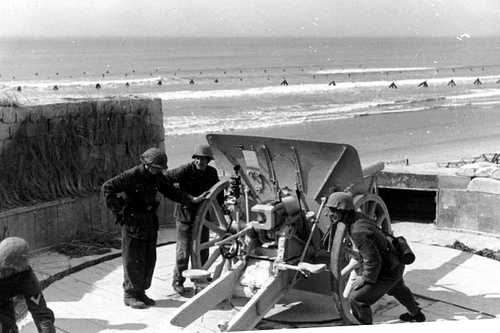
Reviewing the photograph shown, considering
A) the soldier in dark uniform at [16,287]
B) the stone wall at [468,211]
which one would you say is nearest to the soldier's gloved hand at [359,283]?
the soldier in dark uniform at [16,287]

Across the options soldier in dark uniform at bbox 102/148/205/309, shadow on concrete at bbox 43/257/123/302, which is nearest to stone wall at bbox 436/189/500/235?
soldier in dark uniform at bbox 102/148/205/309

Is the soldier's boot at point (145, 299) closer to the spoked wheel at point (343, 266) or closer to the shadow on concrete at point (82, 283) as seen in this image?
the shadow on concrete at point (82, 283)

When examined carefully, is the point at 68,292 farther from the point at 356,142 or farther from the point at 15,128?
the point at 356,142

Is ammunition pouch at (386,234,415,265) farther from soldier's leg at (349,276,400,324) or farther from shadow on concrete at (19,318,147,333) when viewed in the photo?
shadow on concrete at (19,318,147,333)

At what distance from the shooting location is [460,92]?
41.7 meters

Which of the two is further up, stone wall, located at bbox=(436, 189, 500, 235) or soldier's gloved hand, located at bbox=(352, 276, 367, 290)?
soldier's gloved hand, located at bbox=(352, 276, 367, 290)

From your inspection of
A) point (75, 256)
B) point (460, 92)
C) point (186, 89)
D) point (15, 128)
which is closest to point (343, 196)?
point (75, 256)

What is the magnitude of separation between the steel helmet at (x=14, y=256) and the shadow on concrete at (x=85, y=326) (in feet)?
3.93

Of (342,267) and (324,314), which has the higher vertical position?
(342,267)

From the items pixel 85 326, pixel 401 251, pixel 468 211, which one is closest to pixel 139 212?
pixel 85 326

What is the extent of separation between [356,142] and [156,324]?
17.1 m

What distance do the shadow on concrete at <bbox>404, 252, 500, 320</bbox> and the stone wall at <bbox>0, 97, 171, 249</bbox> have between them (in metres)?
3.93

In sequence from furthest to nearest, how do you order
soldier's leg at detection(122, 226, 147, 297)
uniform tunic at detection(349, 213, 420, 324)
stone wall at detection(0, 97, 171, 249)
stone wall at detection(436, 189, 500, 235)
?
stone wall at detection(436, 189, 500, 235) → stone wall at detection(0, 97, 171, 249) → soldier's leg at detection(122, 226, 147, 297) → uniform tunic at detection(349, 213, 420, 324)

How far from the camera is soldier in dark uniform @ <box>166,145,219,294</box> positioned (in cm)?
695
